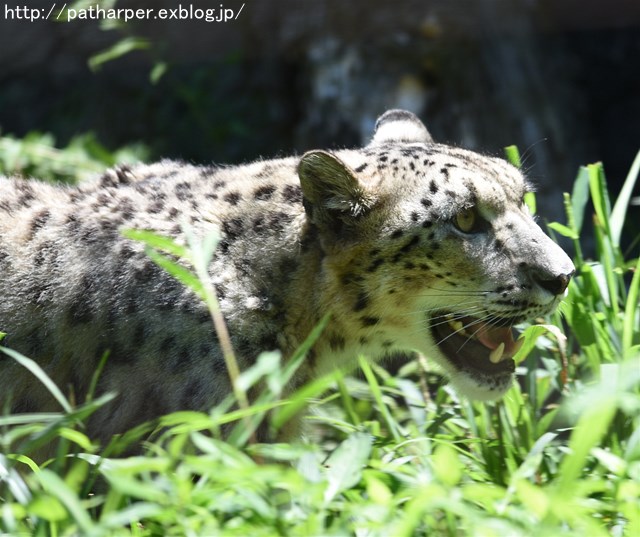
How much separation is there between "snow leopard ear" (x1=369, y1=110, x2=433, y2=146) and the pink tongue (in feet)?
4.17

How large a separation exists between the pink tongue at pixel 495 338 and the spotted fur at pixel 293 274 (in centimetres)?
18

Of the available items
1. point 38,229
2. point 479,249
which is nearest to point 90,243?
point 38,229

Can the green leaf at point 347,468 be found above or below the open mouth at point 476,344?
below

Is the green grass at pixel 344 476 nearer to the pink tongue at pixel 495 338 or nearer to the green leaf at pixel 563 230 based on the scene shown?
the pink tongue at pixel 495 338

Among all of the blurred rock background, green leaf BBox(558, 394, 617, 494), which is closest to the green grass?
green leaf BBox(558, 394, 617, 494)

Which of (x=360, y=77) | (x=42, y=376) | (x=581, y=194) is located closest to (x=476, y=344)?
(x=581, y=194)

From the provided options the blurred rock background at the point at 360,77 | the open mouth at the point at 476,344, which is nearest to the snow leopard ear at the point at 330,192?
the open mouth at the point at 476,344

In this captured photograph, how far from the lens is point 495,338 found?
17.0ft

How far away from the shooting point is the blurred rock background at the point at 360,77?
10.0m

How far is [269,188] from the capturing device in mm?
5000

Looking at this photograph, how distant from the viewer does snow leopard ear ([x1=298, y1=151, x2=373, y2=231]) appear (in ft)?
15.3

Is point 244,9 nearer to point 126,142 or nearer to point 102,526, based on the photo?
point 126,142

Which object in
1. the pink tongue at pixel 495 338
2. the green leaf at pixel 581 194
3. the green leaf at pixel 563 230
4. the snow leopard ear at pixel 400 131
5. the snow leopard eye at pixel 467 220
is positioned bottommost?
the pink tongue at pixel 495 338

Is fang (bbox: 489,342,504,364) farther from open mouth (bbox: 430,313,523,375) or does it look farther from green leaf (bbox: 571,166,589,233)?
green leaf (bbox: 571,166,589,233)
